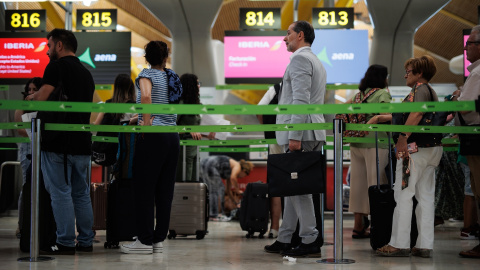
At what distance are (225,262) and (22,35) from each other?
913 centimetres

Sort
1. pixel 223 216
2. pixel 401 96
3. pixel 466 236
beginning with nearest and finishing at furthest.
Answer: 1. pixel 466 236
2. pixel 223 216
3. pixel 401 96

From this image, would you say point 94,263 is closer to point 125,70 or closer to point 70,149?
point 70,149

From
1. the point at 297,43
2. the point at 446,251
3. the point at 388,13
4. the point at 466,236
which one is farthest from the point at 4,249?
the point at 388,13

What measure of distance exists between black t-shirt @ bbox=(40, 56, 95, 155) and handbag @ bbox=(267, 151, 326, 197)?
1515 millimetres

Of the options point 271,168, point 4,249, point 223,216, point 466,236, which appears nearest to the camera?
point 271,168

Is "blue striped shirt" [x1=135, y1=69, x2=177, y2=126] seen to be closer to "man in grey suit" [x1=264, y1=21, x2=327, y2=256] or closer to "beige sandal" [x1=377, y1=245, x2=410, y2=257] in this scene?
"man in grey suit" [x1=264, y1=21, x2=327, y2=256]

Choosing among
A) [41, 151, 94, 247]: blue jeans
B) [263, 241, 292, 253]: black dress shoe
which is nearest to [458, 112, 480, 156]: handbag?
[263, 241, 292, 253]: black dress shoe

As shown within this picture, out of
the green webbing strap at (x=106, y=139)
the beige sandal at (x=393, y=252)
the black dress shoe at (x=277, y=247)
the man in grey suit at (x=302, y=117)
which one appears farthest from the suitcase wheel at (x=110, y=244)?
the beige sandal at (x=393, y=252)

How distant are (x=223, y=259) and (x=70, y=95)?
169 centimetres

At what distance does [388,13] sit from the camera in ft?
39.7

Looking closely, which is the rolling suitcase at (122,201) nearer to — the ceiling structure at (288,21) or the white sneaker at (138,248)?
the white sneaker at (138,248)

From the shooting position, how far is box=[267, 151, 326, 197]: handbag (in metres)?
4.68

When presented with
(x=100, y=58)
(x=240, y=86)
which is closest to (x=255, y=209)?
(x=240, y=86)

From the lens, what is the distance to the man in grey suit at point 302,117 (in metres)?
4.85
